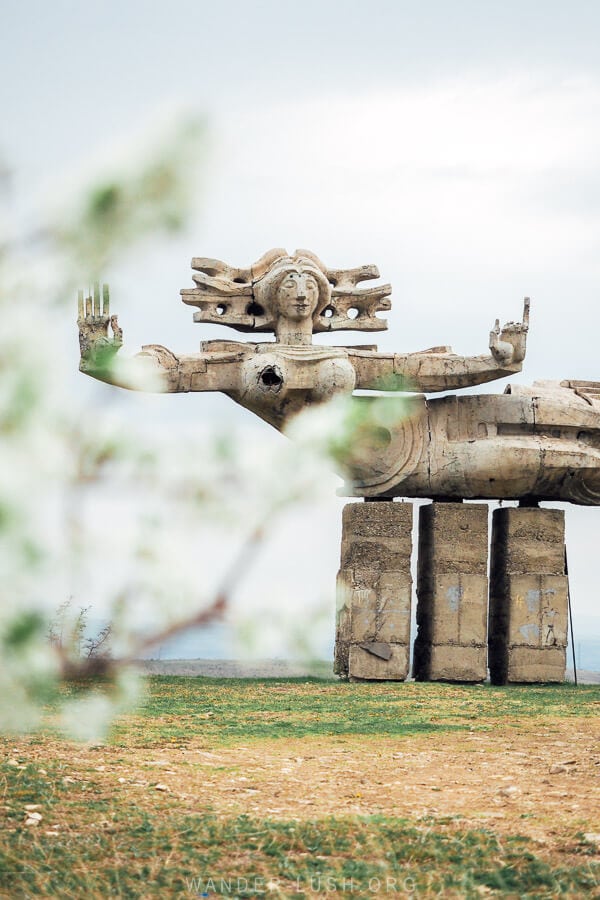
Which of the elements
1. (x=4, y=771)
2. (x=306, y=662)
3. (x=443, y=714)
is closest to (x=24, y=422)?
(x=306, y=662)

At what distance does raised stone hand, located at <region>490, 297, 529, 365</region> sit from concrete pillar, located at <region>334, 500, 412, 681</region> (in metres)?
1.58

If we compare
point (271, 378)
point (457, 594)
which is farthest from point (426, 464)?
point (271, 378)

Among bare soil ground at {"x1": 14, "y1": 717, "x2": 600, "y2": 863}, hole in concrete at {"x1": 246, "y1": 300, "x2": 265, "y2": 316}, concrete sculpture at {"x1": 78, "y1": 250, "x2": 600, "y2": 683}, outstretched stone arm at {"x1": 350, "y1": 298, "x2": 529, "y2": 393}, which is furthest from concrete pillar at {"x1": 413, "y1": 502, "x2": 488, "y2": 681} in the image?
bare soil ground at {"x1": 14, "y1": 717, "x2": 600, "y2": 863}

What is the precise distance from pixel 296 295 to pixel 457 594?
10.1ft

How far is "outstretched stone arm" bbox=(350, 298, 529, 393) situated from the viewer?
11289mm

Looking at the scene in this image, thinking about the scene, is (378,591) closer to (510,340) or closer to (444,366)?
(444,366)

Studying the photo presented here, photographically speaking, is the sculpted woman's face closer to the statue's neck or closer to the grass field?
the statue's neck

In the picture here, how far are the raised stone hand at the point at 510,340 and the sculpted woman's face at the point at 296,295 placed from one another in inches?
65.2

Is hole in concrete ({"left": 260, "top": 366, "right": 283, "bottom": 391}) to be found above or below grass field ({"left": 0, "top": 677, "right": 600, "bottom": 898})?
above

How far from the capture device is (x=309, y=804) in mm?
6172

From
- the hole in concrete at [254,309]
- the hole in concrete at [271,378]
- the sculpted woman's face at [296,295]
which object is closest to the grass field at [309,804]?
the hole in concrete at [271,378]

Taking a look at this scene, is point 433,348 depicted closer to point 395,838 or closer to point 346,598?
point 346,598

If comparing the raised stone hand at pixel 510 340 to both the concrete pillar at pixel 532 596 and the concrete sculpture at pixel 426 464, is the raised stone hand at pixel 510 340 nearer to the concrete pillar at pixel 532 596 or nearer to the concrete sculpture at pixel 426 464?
the concrete sculpture at pixel 426 464

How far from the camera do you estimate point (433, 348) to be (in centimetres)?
1170
